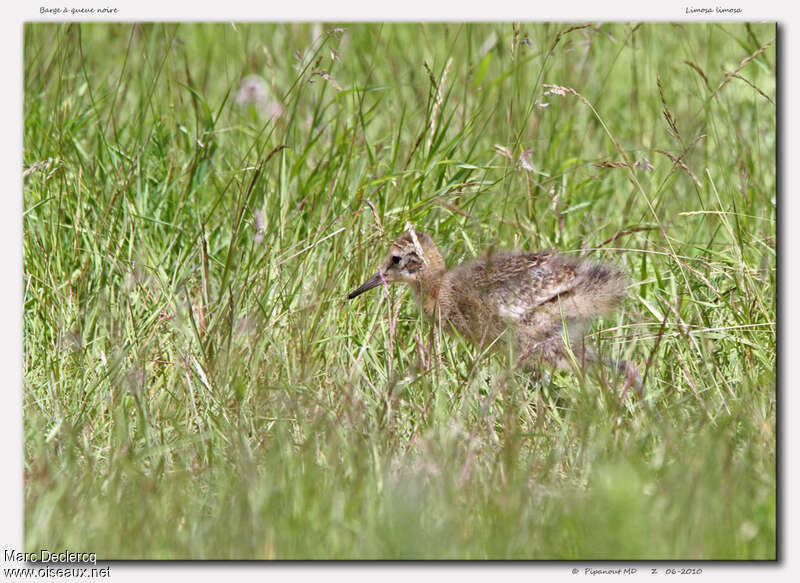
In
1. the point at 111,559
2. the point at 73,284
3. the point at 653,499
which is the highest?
the point at 73,284

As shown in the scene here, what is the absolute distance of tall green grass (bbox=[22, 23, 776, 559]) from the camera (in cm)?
307

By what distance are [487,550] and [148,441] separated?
51.8 inches

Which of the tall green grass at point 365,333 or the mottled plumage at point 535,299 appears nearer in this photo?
the tall green grass at point 365,333

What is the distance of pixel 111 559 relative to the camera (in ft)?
9.76

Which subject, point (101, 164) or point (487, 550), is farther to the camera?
point (101, 164)

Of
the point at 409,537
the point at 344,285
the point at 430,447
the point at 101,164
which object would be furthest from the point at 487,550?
the point at 101,164

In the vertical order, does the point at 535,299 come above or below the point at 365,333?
above

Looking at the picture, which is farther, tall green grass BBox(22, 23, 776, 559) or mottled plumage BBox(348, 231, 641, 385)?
mottled plumage BBox(348, 231, 641, 385)

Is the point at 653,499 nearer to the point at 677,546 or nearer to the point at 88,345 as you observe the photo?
the point at 677,546

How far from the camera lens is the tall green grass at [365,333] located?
307cm

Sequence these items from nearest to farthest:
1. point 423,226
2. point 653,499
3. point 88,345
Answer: point 653,499 < point 88,345 < point 423,226

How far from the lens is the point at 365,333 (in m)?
4.41

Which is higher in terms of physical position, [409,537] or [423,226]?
[423,226]

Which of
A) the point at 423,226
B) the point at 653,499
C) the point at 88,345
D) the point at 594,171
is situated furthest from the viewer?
the point at 594,171
